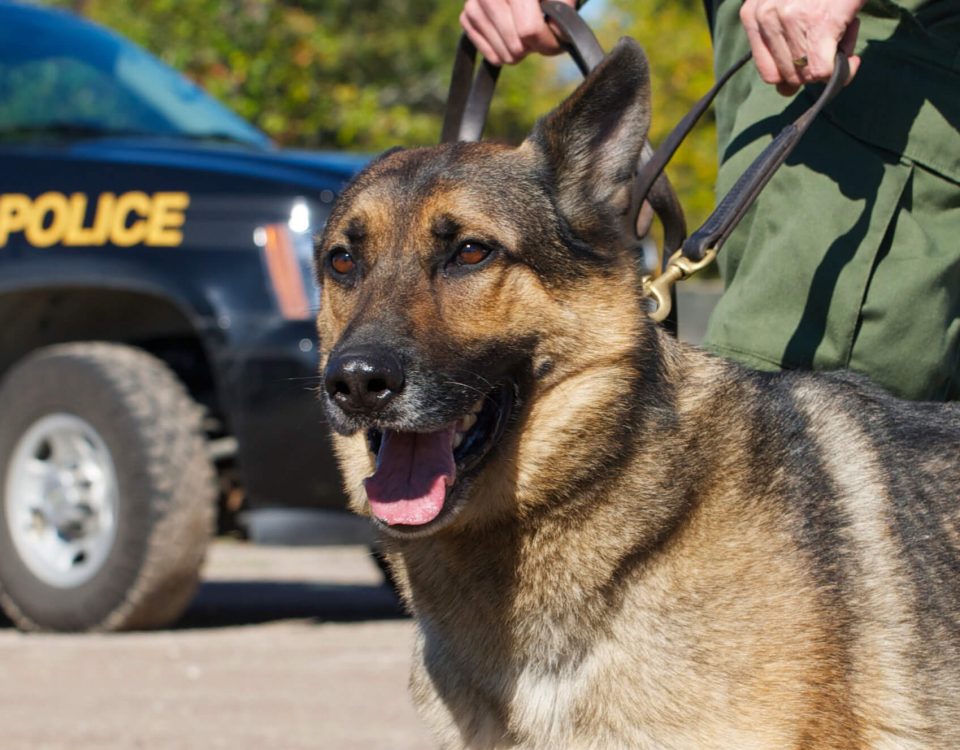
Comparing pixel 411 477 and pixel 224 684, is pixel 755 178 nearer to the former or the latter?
pixel 411 477

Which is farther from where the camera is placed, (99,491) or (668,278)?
(99,491)

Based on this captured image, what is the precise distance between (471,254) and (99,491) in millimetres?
3966

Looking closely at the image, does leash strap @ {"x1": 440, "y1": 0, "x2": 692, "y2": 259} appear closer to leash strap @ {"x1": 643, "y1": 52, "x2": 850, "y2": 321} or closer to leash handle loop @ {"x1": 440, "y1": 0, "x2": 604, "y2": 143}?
leash handle loop @ {"x1": 440, "y1": 0, "x2": 604, "y2": 143}

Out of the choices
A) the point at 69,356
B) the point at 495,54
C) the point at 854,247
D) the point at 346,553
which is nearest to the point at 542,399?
the point at 854,247

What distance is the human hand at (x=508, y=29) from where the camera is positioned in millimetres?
3992

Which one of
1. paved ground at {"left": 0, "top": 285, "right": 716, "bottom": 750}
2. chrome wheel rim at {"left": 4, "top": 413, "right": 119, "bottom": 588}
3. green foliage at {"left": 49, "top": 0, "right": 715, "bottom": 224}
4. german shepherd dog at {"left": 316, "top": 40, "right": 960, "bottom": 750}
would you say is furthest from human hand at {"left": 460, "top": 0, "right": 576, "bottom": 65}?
green foliage at {"left": 49, "top": 0, "right": 715, "bottom": 224}

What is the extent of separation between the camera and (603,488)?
129 inches

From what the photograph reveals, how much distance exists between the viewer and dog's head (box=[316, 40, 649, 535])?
3.20 metres

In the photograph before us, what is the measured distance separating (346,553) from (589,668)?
8259mm

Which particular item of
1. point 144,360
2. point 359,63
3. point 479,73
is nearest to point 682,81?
point 359,63

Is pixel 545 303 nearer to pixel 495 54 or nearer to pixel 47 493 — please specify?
pixel 495 54

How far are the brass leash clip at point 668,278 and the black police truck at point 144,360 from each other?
3.11m

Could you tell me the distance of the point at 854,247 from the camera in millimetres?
3578

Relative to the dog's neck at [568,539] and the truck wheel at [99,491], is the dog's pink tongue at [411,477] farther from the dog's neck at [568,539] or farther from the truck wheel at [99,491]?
the truck wheel at [99,491]
